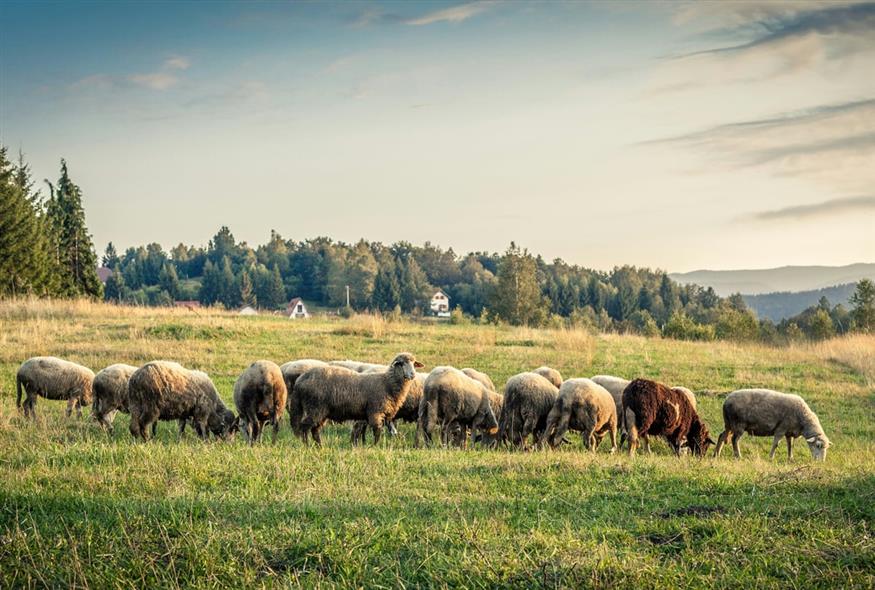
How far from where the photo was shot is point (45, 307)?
3391cm

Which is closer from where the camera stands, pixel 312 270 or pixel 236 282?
pixel 236 282

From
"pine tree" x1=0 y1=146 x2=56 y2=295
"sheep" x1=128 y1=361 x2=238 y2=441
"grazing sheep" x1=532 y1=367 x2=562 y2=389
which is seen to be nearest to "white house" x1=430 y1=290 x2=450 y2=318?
"pine tree" x1=0 y1=146 x2=56 y2=295

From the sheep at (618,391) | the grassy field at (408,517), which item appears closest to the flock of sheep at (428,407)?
the grassy field at (408,517)

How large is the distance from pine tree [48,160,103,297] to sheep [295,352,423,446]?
5048 centimetres

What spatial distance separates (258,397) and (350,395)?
1.92 m

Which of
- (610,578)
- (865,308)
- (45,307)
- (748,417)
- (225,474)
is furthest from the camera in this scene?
(865,308)

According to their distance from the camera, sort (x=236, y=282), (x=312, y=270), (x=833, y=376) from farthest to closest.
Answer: (x=312, y=270)
(x=236, y=282)
(x=833, y=376)

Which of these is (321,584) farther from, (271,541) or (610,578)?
(610,578)

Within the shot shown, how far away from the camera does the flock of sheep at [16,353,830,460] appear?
14031mm

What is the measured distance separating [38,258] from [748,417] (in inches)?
1830

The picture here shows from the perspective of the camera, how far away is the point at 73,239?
59.1m

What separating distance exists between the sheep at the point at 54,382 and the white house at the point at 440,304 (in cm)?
11461

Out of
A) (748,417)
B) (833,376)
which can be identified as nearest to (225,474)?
(748,417)

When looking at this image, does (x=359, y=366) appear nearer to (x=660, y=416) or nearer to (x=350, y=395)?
(x=350, y=395)
